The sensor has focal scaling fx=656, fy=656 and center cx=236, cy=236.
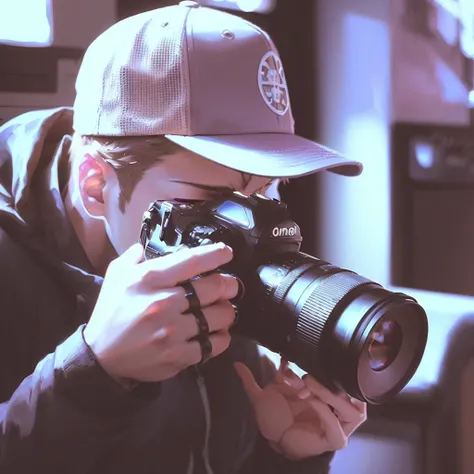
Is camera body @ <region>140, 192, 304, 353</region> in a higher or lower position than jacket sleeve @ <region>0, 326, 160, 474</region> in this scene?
higher

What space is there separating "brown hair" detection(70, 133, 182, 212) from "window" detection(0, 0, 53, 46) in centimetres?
19

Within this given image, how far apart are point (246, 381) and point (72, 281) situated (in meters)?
0.23

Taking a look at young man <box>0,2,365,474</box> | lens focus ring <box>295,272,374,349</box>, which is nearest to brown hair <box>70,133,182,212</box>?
young man <box>0,2,365,474</box>

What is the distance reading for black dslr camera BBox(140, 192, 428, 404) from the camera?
0.54 metres

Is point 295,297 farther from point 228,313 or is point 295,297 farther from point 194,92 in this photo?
point 194,92

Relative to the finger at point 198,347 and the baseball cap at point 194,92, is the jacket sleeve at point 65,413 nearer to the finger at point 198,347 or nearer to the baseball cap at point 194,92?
the finger at point 198,347

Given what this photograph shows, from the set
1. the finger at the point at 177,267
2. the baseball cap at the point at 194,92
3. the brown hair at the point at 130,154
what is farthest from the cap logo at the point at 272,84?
the finger at the point at 177,267

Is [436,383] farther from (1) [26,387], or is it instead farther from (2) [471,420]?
(1) [26,387]

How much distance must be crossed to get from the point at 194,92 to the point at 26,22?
→ 285 millimetres

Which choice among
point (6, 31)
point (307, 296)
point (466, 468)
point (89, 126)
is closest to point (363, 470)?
point (466, 468)

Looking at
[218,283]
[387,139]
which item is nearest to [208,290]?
[218,283]

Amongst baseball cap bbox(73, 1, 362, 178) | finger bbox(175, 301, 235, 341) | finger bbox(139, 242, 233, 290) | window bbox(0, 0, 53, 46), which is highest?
window bbox(0, 0, 53, 46)

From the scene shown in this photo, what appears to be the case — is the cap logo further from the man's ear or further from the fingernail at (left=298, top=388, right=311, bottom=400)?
the fingernail at (left=298, top=388, right=311, bottom=400)

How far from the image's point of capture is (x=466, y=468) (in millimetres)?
926
